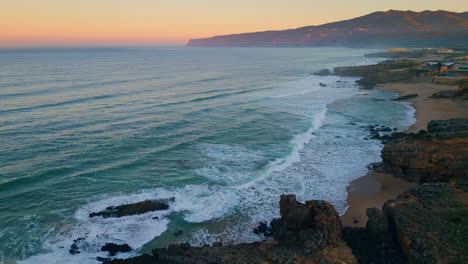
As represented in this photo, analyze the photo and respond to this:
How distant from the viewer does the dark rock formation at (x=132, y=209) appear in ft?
65.0

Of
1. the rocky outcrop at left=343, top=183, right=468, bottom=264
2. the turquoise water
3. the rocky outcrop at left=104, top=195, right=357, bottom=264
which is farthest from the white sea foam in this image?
the rocky outcrop at left=343, top=183, right=468, bottom=264

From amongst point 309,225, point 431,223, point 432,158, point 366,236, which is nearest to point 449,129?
point 432,158

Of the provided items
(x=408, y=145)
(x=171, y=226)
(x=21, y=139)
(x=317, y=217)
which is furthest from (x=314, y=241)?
(x=21, y=139)

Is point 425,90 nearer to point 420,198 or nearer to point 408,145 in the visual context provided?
point 408,145

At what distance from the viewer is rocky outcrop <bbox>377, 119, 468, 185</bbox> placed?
2033 cm

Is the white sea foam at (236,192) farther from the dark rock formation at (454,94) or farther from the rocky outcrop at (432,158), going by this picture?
the dark rock formation at (454,94)

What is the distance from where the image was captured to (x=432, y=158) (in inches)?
845

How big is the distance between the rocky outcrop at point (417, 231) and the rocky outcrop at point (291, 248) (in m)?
1.32

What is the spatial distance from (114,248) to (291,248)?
8.90m

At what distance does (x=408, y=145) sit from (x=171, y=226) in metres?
17.9

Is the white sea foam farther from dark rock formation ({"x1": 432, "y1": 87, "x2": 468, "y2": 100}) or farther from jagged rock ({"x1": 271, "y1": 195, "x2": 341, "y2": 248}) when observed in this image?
dark rock formation ({"x1": 432, "y1": 87, "x2": 468, "y2": 100})

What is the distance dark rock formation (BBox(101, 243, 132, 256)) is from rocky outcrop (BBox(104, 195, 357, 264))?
119 cm

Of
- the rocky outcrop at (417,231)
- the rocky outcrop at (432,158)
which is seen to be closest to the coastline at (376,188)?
the rocky outcrop at (432,158)

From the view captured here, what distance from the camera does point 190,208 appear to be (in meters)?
20.8
